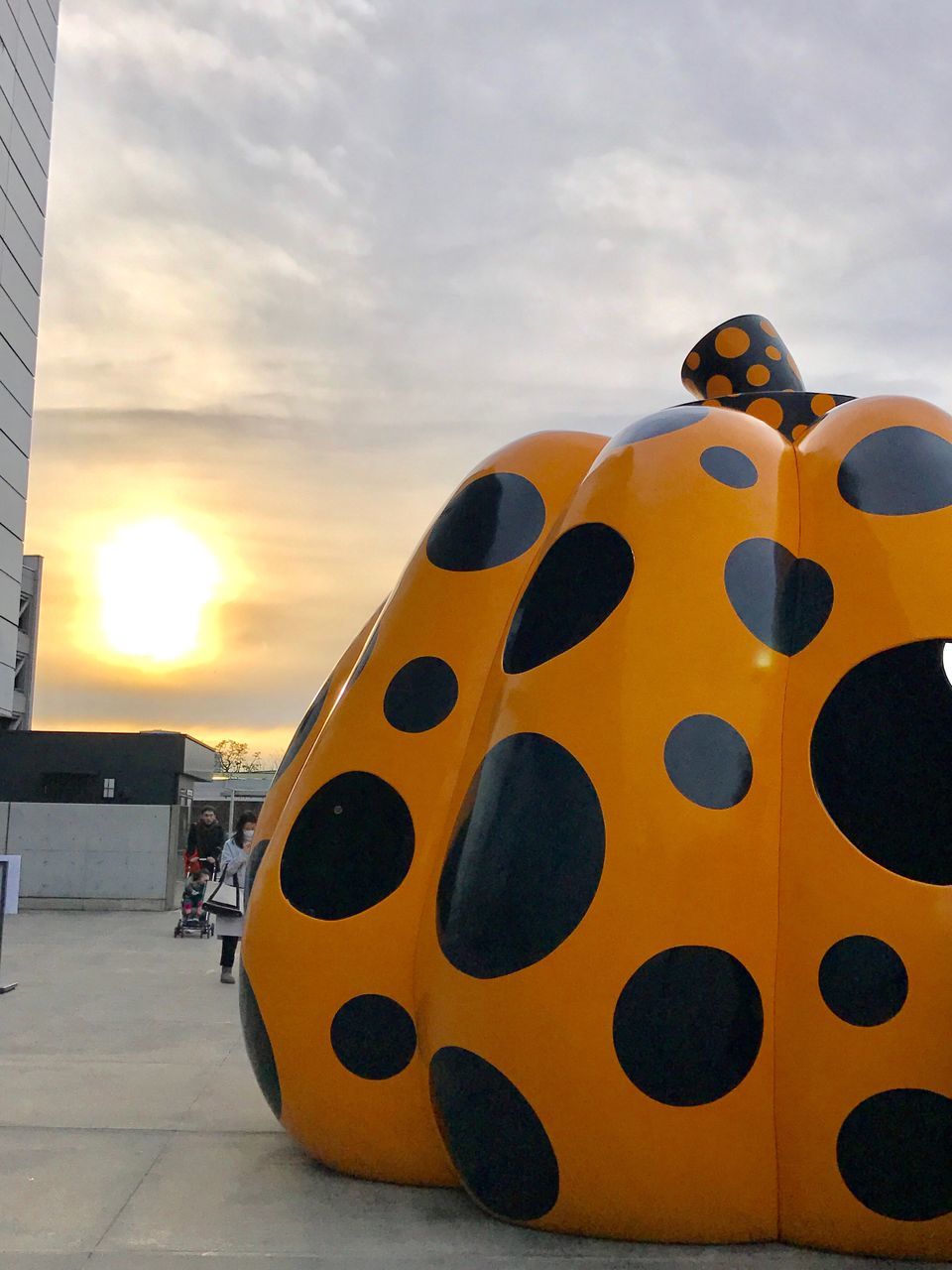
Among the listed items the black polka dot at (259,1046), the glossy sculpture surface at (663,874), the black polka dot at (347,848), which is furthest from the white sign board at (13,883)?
the glossy sculpture surface at (663,874)

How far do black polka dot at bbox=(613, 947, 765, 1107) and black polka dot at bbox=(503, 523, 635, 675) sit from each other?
1271 mm

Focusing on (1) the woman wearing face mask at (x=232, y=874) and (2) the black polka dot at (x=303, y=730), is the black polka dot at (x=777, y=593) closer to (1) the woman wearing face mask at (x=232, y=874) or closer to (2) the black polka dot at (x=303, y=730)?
(2) the black polka dot at (x=303, y=730)

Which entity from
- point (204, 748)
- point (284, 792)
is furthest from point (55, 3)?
point (284, 792)

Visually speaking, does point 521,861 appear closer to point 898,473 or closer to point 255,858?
point 255,858

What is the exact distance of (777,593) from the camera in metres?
4.82

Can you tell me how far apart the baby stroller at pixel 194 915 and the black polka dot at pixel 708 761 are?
13.8 m

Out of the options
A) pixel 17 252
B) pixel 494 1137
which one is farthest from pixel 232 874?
pixel 17 252

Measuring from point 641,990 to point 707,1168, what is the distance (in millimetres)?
678

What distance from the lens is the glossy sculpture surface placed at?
4219 mm

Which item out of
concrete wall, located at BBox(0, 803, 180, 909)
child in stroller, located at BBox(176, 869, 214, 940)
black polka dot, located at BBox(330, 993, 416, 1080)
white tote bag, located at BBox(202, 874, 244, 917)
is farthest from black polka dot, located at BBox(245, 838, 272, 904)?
concrete wall, located at BBox(0, 803, 180, 909)

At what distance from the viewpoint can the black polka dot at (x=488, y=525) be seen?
5578mm

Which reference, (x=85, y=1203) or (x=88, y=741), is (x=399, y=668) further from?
(x=88, y=741)

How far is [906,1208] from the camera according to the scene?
13.8 ft

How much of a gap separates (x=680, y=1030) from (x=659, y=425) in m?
2.56
